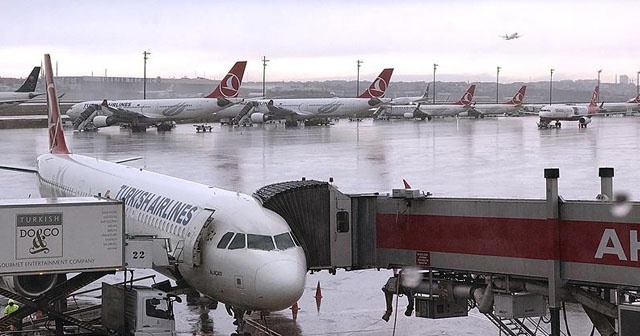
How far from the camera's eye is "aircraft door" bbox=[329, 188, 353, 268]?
902 inches

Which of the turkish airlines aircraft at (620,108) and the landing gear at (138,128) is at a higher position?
the turkish airlines aircraft at (620,108)

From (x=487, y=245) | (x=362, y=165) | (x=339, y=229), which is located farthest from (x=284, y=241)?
(x=362, y=165)

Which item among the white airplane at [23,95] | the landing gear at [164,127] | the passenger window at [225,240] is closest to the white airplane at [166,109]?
the landing gear at [164,127]

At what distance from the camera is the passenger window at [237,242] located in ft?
69.5

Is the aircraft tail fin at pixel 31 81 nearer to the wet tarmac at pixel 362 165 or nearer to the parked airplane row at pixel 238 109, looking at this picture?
the parked airplane row at pixel 238 109

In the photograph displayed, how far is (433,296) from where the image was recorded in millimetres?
21594

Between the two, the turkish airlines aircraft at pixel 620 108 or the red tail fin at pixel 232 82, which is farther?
the turkish airlines aircraft at pixel 620 108

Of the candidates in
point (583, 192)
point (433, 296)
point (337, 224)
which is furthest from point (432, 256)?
point (583, 192)

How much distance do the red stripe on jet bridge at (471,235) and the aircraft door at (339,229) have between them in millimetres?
760

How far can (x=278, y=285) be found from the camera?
65.9 feet

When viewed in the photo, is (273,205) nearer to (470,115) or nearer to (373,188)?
(373,188)

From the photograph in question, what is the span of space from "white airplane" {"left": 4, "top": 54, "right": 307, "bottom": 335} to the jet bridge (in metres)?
1.29

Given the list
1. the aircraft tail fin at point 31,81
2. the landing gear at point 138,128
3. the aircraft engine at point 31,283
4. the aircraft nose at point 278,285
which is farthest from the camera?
the aircraft tail fin at point 31,81

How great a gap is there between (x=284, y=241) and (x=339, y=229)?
6.82 feet
